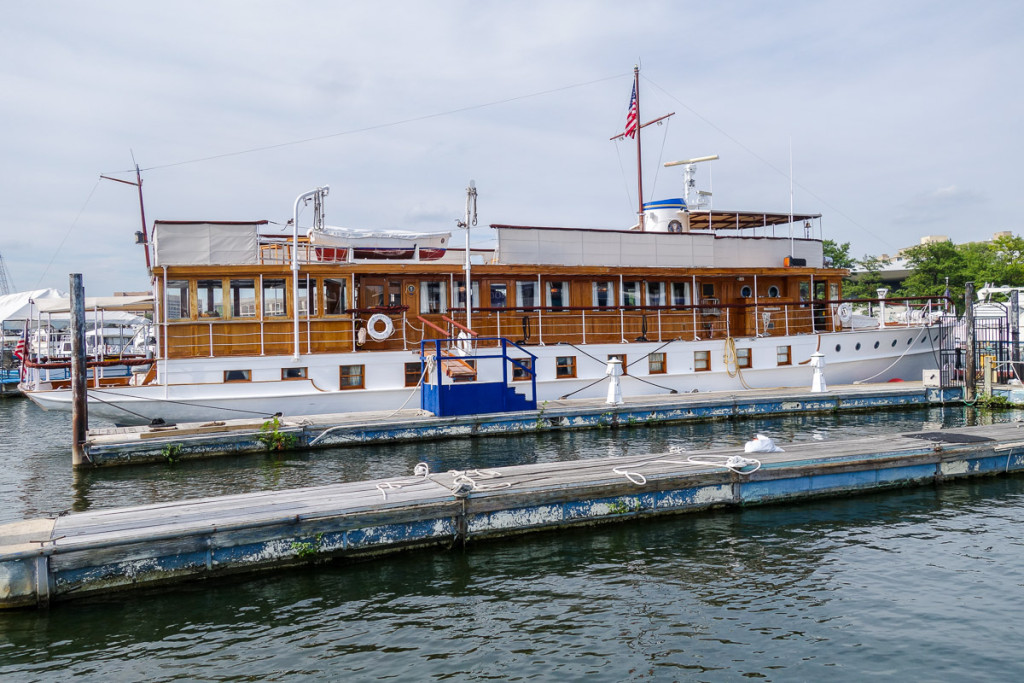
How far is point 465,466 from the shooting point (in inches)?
547

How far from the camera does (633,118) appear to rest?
2691 centimetres

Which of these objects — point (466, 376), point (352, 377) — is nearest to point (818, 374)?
point (466, 376)

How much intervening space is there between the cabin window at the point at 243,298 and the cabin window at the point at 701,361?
13.2m

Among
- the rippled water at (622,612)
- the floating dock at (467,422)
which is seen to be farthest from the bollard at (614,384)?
the rippled water at (622,612)

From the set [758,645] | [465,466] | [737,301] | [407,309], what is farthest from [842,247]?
[758,645]

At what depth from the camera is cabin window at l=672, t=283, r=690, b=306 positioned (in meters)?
23.3

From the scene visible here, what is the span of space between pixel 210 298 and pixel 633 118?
1699cm

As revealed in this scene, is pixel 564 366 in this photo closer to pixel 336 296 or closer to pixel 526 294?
pixel 526 294

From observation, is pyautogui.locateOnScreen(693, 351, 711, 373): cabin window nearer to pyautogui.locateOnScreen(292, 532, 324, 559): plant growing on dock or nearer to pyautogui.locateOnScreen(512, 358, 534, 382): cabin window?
pyautogui.locateOnScreen(512, 358, 534, 382): cabin window

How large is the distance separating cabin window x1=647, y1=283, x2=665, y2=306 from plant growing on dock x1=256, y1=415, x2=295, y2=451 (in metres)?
12.3

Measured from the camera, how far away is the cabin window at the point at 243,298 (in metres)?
18.1

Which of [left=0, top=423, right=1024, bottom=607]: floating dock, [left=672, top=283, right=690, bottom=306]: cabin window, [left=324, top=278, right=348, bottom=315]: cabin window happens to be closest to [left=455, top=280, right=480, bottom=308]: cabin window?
[left=324, top=278, right=348, bottom=315]: cabin window

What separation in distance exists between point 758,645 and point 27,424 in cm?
2763

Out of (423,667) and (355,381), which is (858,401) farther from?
(423,667)
